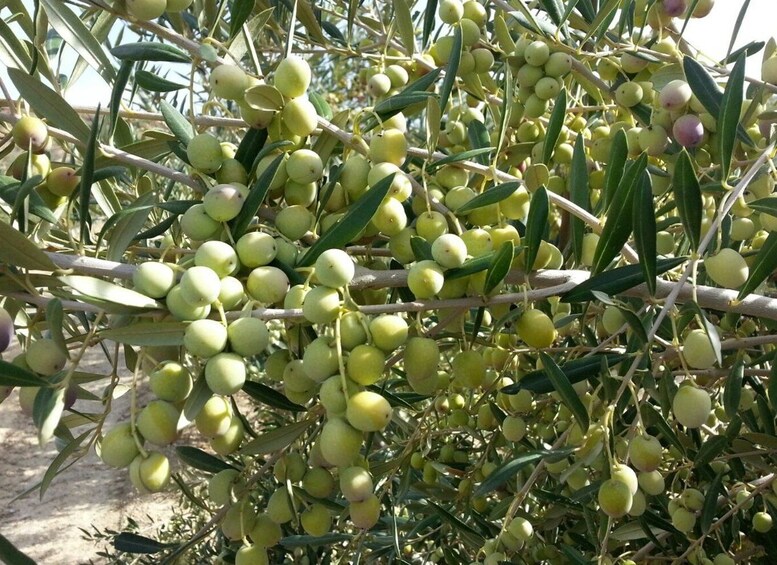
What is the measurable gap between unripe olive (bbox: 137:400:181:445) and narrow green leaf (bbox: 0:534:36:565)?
19cm

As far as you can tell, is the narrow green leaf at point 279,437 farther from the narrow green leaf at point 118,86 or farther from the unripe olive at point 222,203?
the narrow green leaf at point 118,86

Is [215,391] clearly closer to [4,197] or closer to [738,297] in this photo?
[4,197]

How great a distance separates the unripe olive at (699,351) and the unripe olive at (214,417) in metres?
0.51

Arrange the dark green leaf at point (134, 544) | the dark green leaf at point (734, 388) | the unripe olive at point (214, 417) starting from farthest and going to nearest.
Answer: the dark green leaf at point (134, 544) < the dark green leaf at point (734, 388) < the unripe olive at point (214, 417)

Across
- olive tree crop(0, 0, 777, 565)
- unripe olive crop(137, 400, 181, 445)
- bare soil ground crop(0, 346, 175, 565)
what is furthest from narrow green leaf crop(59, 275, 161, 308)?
bare soil ground crop(0, 346, 175, 565)

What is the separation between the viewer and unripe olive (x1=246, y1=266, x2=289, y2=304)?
2.61 ft

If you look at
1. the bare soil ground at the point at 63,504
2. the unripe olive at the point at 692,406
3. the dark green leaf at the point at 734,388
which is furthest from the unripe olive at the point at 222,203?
the bare soil ground at the point at 63,504

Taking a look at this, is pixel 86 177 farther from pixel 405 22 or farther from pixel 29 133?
pixel 405 22

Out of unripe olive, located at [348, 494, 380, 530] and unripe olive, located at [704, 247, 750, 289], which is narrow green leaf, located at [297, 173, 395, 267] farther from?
unripe olive, located at [704, 247, 750, 289]

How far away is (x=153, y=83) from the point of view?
3.31ft

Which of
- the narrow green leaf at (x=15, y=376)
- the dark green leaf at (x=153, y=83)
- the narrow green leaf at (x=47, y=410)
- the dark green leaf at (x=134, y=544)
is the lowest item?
the dark green leaf at (x=134, y=544)

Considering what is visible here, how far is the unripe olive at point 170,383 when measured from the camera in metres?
0.79

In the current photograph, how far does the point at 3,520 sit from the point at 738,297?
172 inches

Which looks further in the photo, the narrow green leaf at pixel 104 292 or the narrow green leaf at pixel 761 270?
the narrow green leaf at pixel 761 270
